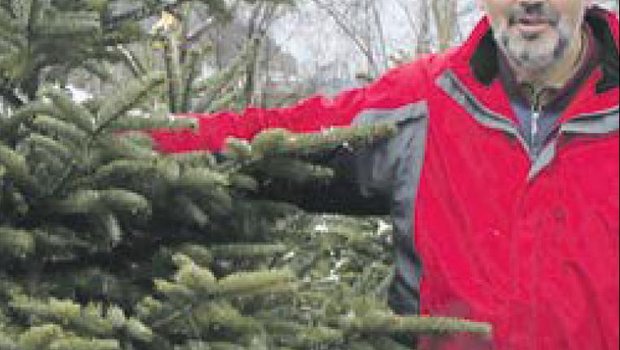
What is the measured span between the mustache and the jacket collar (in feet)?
0.42

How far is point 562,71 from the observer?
2941 millimetres

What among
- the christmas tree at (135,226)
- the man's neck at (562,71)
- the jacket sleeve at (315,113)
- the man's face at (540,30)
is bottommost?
the christmas tree at (135,226)

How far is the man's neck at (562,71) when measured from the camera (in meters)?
2.93

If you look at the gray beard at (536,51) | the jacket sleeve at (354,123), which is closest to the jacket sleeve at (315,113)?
the jacket sleeve at (354,123)

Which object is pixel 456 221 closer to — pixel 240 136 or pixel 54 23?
pixel 240 136

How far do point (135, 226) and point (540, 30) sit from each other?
44.4 inches

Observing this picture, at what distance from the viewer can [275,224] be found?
296 cm

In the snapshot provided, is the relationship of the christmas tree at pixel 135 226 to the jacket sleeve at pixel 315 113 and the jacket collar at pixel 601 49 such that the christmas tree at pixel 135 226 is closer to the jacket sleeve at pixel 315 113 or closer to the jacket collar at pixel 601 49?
the jacket sleeve at pixel 315 113

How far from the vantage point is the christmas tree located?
2.24 metres

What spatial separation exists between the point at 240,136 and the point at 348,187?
37 cm

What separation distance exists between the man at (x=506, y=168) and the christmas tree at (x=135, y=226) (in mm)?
220

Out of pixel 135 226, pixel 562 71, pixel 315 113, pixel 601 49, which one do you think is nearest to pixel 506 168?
pixel 562 71

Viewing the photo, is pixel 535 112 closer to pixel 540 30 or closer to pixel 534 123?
pixel 534 123

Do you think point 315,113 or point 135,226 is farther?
point 315,113
